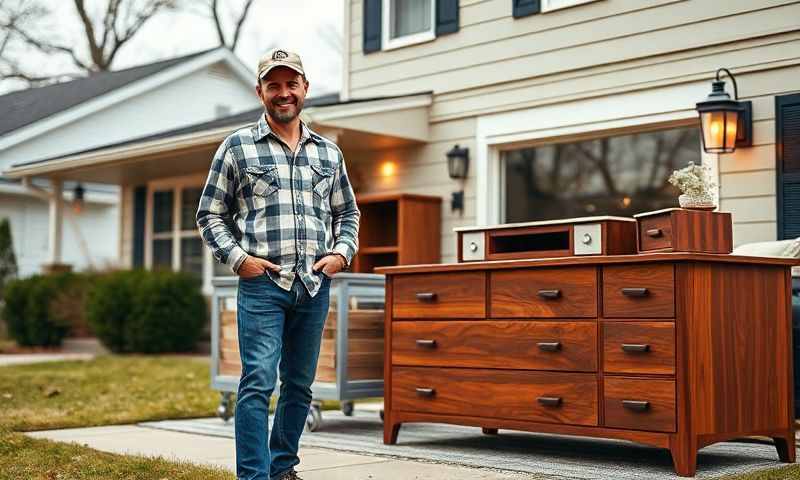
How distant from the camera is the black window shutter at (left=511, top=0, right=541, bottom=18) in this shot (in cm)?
887

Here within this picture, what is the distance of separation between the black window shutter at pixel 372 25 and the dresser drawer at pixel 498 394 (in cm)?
474

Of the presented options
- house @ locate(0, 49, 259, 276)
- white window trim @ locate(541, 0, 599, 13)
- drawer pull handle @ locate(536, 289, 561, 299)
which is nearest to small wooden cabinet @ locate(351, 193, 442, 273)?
white window trim @ locate(541, 0, 599, 13)

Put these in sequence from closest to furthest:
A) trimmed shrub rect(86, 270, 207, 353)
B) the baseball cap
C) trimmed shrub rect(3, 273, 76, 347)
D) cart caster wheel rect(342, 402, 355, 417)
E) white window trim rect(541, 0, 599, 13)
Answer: the baseball cap, cart caster wheel rect(342, 402, 355, 417), white window trim rect(541, 0, 599, 13), trimmed shrub rect(86, 270, 207, 353), trimmed shrub rect(3, 273, 76, 347)

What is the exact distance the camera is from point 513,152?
944cm

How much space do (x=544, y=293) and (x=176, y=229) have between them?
33.3 feet

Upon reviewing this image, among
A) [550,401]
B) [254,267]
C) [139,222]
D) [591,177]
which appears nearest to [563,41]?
[591,177]

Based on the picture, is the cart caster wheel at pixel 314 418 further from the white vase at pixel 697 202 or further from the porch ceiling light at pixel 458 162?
the porch ceiling light at pixel 458 162

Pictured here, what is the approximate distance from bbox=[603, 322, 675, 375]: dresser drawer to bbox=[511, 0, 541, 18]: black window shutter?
4181 millimetres

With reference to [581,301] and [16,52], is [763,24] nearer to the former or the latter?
[581,301]

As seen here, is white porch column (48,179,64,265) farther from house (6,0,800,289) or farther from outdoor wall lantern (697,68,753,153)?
outdoor wall lantern (697,68,753,153)

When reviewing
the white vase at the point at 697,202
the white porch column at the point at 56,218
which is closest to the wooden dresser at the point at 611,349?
the white vase at the point at 697,202

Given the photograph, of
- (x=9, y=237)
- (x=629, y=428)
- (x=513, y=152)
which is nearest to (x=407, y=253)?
(x=513, y=152)

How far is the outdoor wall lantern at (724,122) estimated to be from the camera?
287 inches

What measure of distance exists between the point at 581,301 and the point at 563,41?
12.2 ft
